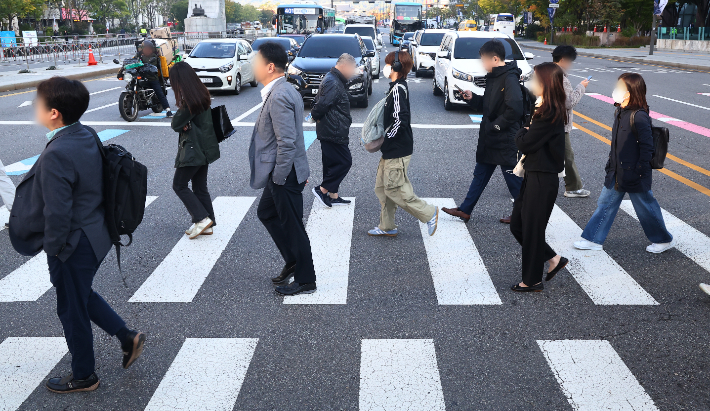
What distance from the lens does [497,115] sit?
20.4ft

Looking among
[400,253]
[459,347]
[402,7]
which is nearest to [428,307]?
[459,347]

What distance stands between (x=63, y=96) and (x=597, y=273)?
4385mm

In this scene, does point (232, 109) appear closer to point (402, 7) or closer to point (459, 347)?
point (459, 347)

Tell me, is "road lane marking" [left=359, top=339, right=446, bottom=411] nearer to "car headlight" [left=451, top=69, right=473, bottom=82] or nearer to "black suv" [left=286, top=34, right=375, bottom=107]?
"black suv" [left=286, top=34, right=375, bottom=107]

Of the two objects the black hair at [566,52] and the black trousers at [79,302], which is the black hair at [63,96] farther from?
the black hair at [566,52]

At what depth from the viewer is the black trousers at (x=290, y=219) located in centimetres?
473

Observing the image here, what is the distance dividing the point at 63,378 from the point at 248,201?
424 cm

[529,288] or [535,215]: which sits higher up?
[535,215]

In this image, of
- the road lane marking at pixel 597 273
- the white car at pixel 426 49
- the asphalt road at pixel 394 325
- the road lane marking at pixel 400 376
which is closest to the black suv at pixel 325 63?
the white car at pixel 426 49

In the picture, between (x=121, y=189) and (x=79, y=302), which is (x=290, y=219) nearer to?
(x=121, y=189)

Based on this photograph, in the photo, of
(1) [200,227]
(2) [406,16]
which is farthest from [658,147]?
(2) [406,16]

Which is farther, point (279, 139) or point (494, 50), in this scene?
point (494, 50)

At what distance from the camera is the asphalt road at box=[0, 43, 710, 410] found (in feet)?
11.9

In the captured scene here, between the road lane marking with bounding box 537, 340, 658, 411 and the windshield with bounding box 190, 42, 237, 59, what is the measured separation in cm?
1716
